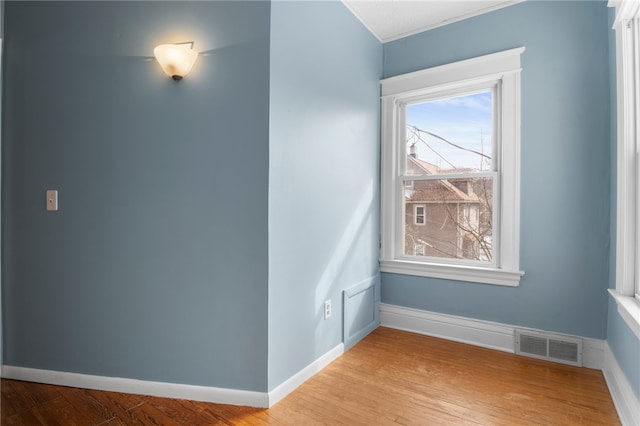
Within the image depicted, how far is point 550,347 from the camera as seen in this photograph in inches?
90.2

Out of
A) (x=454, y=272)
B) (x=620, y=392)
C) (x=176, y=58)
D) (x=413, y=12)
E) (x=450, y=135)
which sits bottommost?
(x=620, y=392)

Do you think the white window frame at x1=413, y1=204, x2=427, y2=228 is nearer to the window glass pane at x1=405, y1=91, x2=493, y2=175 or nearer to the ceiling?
the window glass pane at x1=405, y1=91, x2=493, y2=175

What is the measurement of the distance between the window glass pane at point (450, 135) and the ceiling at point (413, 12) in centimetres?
62

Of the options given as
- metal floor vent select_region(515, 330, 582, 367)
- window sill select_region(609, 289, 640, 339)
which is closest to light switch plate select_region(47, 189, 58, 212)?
window sill select_region(609, 289, 640, 339)

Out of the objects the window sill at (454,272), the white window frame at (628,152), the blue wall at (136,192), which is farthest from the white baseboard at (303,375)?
the white window frame at (628,152)

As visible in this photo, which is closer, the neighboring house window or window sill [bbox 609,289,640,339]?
window sill [bbox 609,289,640,339]

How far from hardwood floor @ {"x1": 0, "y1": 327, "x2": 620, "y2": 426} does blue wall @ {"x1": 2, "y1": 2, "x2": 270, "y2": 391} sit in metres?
0.17

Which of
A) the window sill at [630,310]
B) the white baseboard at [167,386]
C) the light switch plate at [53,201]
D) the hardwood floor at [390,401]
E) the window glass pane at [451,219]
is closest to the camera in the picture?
the window sill at [630,310]

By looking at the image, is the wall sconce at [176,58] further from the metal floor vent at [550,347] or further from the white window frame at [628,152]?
the metal floor vent at [550,347]

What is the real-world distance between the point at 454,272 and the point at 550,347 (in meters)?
0.78

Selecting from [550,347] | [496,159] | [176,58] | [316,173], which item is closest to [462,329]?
[550,347]

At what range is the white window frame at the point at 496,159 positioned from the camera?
242cm

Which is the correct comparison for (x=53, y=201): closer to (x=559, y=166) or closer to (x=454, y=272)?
(x=454, y=272)

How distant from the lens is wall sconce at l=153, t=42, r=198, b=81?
5.74 feet
